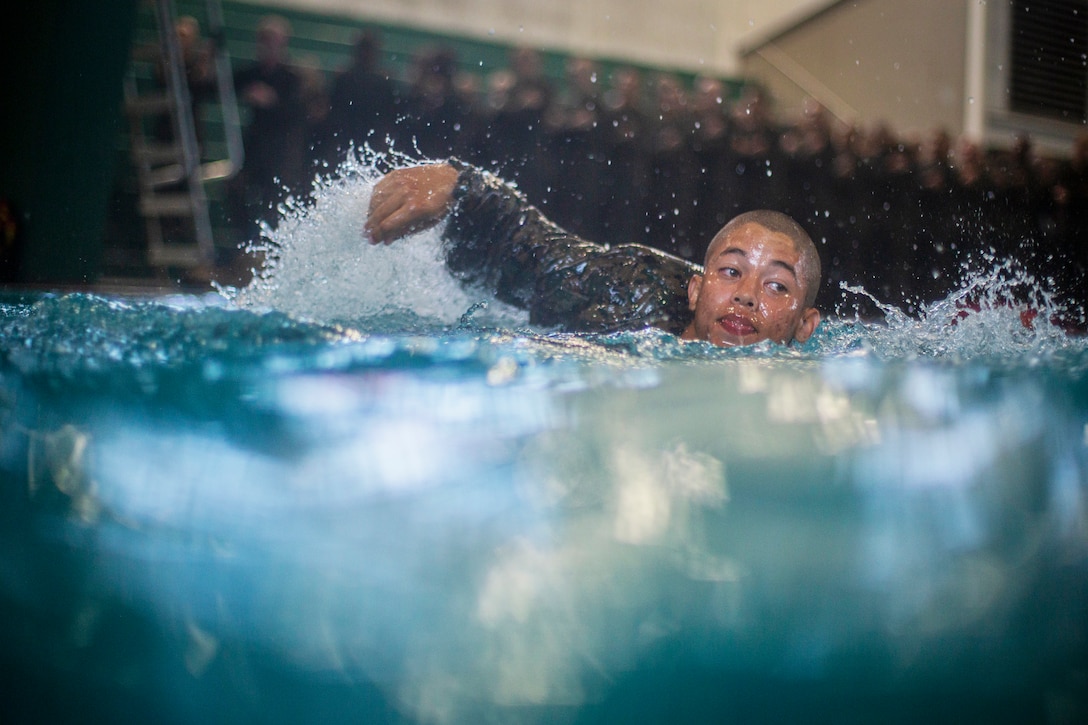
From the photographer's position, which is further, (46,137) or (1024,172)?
(1024,172)

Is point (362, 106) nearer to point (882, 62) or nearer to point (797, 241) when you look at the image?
point (797, 241)

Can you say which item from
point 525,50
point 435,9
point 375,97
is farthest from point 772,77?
point 375,97

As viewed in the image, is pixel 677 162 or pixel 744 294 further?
pixel 677 162

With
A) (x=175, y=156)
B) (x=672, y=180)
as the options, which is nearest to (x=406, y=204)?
(x=672, y=180)

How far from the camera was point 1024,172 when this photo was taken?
3.19 metres

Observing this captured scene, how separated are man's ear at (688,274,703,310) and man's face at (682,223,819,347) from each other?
50 mm

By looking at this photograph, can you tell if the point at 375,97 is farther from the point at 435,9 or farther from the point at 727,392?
the point at 727,392

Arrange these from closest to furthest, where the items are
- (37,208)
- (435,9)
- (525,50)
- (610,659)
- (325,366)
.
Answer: (610,659) → (325,366) → (37,208) → (525,50) → (435,9)

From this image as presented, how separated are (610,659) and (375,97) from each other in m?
2.28

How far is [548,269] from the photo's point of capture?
193 centimetres

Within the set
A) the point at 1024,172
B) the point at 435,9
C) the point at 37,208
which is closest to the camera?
the point at 37,208

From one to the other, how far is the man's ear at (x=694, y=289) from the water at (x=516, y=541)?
2.53 feet

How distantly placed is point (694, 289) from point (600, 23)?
9.59 ft

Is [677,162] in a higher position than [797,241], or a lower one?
higher
